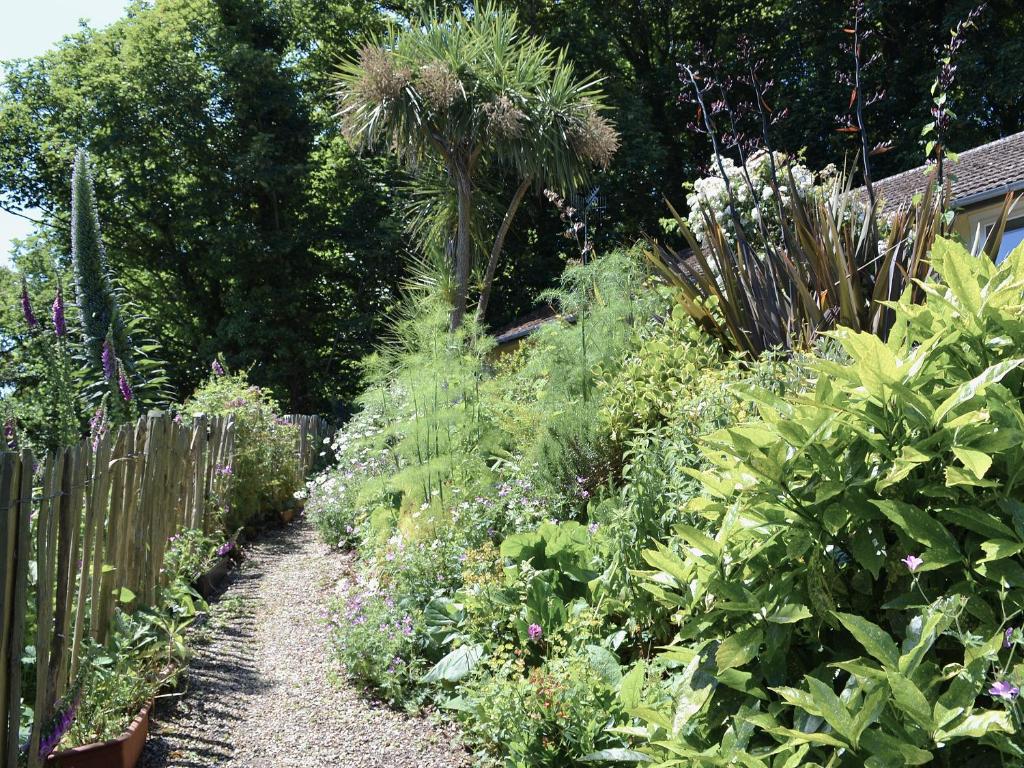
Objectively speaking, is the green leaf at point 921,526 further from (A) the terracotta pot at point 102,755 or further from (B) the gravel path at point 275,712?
(A) the terracotta pot at point 102,755

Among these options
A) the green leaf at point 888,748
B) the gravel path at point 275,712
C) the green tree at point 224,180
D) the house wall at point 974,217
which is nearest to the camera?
the green leaf at point 888,748

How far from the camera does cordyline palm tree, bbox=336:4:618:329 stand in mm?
10391

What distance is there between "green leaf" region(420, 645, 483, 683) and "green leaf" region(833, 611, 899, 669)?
2.30 m

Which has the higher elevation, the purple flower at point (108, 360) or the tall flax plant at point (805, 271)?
the tall flax plant at point (805, 271)

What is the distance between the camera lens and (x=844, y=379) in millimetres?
1694

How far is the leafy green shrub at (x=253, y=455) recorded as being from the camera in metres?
8.11

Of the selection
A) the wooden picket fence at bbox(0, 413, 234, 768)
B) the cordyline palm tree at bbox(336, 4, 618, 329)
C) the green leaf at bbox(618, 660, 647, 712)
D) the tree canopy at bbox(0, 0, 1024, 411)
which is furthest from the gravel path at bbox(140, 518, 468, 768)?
the tree canopy at bbox(0, 0, 1024, 411)

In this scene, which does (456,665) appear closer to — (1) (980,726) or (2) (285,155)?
(1) (980,726)

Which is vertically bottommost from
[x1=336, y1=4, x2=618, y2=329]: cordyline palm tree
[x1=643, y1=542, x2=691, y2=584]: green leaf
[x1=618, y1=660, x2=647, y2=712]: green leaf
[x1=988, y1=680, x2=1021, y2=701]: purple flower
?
[x1=618, y1=660, x2=647, y2=712]: green leaf

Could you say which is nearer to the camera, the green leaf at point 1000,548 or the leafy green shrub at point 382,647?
the green leaf at point 1000,548

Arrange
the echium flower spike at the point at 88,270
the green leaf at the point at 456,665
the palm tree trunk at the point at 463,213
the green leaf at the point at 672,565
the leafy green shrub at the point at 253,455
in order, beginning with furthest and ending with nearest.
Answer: the palm tree trunk at the point at 463,213
the echium flower spike at the point at 88,270
the leafy green shrub at the point at 253,455
the green leaf at the point at 456,665
the green leaf at the point at 672,565

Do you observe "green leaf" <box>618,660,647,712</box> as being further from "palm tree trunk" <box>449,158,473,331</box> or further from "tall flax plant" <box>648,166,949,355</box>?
"palm tree trunk" <box>449,158,473,331</box>

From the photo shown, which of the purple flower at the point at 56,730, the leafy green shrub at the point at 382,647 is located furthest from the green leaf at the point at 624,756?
the purple flower at the point at 56,730

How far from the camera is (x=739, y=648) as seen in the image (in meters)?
1.66
